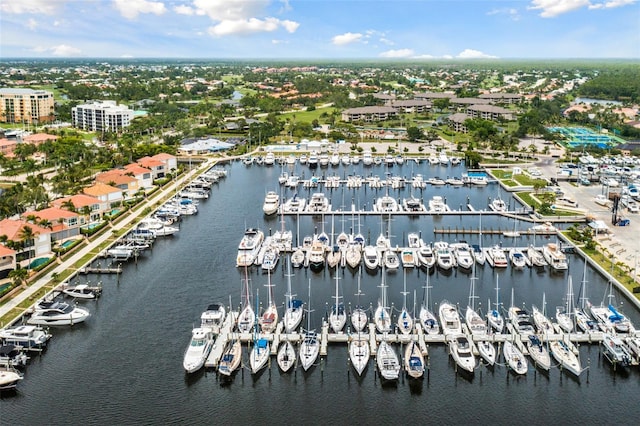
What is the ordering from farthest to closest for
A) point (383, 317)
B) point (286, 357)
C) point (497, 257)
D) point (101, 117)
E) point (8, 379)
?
point (101, 117) → point (497, 257) → point (383, 317) → point (286, 357) → point (8, 379)

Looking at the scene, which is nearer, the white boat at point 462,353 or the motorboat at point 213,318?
the white boat at point 462,353

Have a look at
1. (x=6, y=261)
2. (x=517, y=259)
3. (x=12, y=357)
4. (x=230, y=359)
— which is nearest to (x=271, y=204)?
(x=517, y=259)

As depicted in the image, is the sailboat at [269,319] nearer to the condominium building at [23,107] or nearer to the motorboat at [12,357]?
the motorboat at [12,357]

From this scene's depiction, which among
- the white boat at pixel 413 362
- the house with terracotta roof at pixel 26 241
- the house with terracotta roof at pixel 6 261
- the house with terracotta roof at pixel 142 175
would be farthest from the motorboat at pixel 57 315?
the house with terracotta roof at pixel 142 175

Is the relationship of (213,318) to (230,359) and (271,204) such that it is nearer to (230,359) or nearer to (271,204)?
(230,359)

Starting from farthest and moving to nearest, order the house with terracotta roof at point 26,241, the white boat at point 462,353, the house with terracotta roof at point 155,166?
the house with terracotta roof at point 155,166 < the house with terracotta roof at point 26,241 < the white boat at point 462,353

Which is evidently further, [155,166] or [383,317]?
[155,166]
